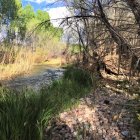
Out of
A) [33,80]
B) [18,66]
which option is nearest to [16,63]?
[18,66]

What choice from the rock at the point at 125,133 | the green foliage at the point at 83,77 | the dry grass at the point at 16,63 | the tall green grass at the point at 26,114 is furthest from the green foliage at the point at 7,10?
the rock at the point at 125,133

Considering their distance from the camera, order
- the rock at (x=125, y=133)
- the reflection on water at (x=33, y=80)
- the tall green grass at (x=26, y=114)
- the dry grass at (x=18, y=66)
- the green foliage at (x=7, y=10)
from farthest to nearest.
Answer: the green foliage at (x=7, y=10), the dry grass at (x=18, y=66), the reflection on water at (x=33, y=80), the rock at (x=125, y=133), the tall green grass at (x=26, y=114)

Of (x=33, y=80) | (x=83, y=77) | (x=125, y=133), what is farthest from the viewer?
(x=33, y=80)

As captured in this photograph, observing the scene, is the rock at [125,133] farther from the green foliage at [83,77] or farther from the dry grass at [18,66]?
the dry grass at [18,66]

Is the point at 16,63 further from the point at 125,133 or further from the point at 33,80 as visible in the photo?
the point at 125,133

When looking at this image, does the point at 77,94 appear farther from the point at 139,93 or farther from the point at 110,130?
the point at 110,130

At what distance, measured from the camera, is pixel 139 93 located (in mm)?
7301

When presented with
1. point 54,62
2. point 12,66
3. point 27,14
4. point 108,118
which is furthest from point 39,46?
point 108,118

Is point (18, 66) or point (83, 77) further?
point (18, 66)

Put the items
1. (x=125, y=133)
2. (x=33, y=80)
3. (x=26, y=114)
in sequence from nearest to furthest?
(x=26, y=114), (x=125, y=133), (x=33, y=80)

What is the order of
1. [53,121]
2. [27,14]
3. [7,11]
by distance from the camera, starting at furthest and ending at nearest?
[27,14] → [7,11] → [53,121]

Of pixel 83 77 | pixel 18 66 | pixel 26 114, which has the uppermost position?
pixel 26 114

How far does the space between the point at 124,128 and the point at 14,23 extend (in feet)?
106

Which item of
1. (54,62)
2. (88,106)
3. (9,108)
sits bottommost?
(54,62)
